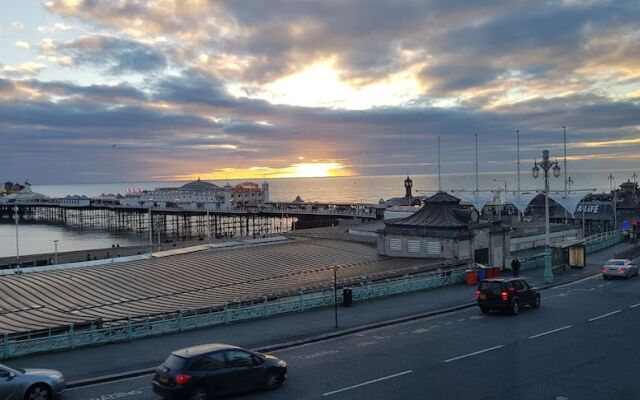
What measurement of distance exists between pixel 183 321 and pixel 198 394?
847cm

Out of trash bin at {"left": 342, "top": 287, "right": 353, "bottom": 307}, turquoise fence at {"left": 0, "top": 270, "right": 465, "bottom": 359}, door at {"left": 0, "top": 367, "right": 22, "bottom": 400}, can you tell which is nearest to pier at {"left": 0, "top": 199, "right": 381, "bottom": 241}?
Answer: turquoise fence at {"left": 0, "top": 270, "right": 465, "bottom": 359}

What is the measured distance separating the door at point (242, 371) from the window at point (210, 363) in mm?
158

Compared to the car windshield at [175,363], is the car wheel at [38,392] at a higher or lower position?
lower

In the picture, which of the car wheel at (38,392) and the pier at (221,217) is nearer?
the car wheel at (38,392)

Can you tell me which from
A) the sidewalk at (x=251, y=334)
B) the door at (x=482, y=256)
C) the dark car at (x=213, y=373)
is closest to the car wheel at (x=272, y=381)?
the dark car at (x=213, y=373)

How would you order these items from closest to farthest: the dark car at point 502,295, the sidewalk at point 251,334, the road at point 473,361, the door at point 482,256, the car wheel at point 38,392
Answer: the car wheel at point 38,392 < the road at point 473,361 < the sidewalk at point 251,334 < the dark car at point 502,295 < the door at point 482,256

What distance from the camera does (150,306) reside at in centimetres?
2459

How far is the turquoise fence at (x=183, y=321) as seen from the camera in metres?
17.7

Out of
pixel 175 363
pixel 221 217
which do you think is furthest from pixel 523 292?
pixel 221 217

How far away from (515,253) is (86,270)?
3054cm

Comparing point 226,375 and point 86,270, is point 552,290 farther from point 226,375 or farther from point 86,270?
point 86,270

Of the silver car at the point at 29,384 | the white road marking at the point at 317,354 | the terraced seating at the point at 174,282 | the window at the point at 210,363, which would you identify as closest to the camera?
the silver car at the point at 29,384

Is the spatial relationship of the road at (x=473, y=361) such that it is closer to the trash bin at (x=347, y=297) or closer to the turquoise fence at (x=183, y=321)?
the trash bin at (x=347, y=297)

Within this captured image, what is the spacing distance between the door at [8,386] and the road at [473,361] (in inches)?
57.1
